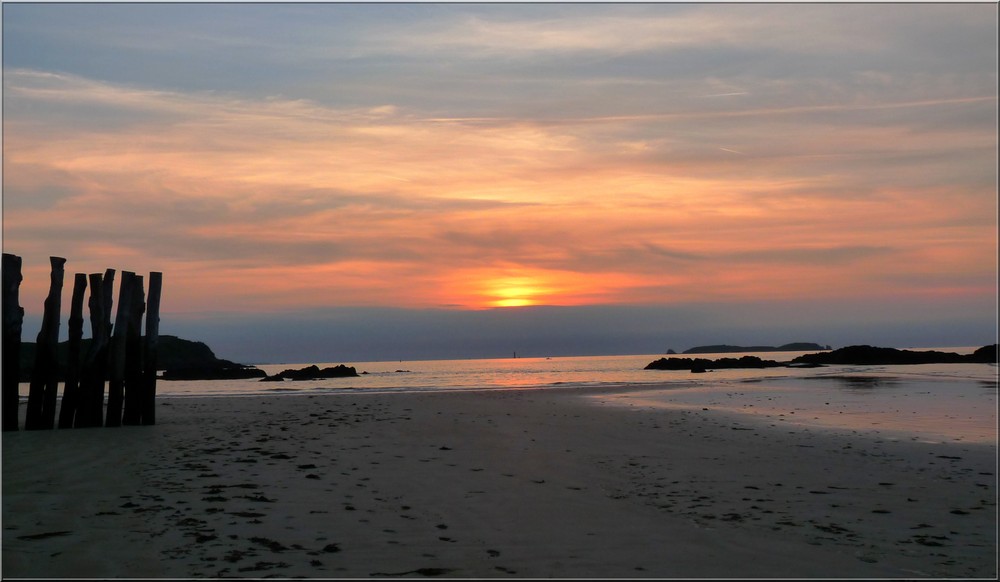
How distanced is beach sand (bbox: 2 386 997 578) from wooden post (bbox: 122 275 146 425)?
114cm

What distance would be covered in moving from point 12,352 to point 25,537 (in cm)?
875

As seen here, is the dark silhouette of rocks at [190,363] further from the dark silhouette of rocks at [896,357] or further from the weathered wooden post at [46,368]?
the dark silhouette of rocks at [896,357]

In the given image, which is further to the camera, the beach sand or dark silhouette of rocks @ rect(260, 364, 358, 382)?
dark silhouette of rocks @ rect(260, 364, 358, 382)

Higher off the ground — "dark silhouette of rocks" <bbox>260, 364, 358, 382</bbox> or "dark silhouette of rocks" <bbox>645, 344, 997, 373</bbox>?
"dark silhouette of rocks" <bbox>645, 344, 997, 373</bbox>

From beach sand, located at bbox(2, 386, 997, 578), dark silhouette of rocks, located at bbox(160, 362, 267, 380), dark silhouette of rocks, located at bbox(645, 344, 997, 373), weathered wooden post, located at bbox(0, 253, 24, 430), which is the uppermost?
weathered wooden post, located at bbox(0, 253, 24, 430)

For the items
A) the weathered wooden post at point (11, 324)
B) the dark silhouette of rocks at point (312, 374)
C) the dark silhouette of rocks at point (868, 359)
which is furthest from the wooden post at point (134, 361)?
the dark silhouette of rocks at point (868, 359)

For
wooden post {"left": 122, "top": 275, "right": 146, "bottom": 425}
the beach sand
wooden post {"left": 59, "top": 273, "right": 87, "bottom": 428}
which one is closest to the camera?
the beach sand

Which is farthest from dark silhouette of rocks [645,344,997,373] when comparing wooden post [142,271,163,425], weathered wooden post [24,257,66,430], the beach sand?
weathered wooden post [24,257,66,430]

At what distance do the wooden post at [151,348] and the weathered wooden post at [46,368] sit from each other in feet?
5.26

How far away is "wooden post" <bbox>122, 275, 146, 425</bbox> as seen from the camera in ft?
49.1

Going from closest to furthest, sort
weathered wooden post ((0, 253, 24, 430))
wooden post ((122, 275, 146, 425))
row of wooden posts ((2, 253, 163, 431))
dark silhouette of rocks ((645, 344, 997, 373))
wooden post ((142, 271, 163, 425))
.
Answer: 1. weathered wooden post ((0, 253, 24, 430))
2. row of wooden posts ((2, 253, 163, 431))
3. wooden post ((122, 275, 146, 425))
4. wooden post ((142, 271, 163, 425))
5. dark silhouette of rocks ((645, 344, 997, 373))

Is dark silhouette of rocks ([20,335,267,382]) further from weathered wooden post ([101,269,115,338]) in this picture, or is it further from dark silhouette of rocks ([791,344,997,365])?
dark silhouette of rocks ([791,344,997,365])

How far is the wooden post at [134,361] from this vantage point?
1495 centimetres

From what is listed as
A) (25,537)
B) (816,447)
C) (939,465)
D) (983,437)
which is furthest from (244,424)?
(983,437)
